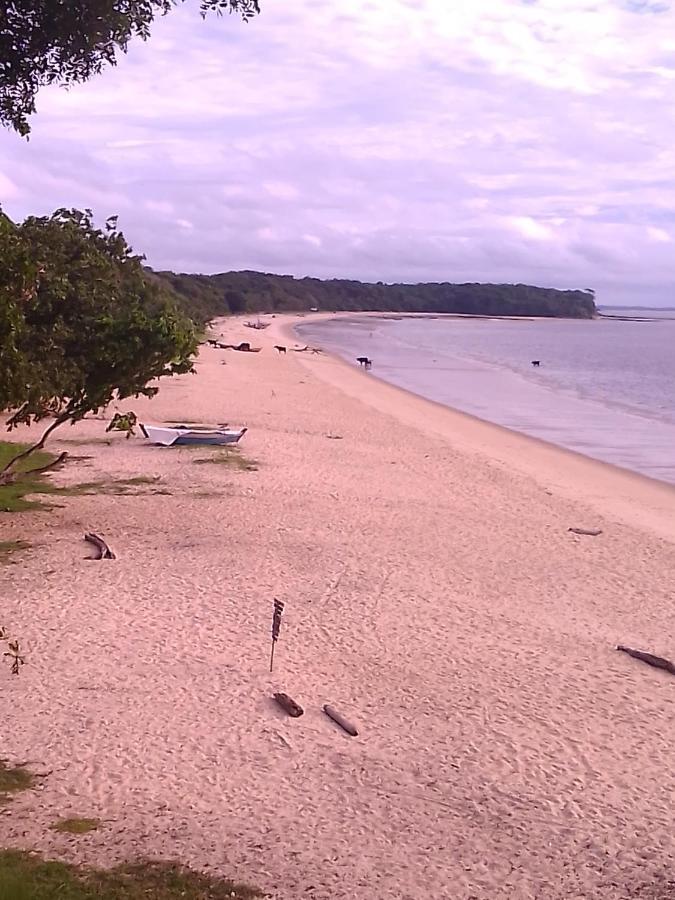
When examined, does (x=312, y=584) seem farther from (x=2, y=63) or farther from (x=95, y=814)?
(x=2, y=63)

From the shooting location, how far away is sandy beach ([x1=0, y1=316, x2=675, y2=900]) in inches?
221

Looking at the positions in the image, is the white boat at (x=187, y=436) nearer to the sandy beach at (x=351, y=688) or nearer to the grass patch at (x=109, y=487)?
the sandy beach at (x=351, y=688)

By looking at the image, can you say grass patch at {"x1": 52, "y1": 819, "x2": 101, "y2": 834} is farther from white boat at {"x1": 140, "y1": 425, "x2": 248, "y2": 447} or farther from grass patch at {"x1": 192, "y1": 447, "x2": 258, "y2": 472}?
white boat at {"x1": 140, "y1": 425, "x2": 248, "y2": 447}

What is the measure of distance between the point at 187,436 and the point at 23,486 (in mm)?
4874

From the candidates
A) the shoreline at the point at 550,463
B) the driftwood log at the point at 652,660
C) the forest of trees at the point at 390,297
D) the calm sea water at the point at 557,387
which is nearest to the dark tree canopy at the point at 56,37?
the driftwood log at the point at 652,660

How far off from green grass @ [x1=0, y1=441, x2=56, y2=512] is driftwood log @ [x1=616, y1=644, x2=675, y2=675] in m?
7.44

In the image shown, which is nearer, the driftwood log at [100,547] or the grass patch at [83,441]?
the driftwood log at [100,547]

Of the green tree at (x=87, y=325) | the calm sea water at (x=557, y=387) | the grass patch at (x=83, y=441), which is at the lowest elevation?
the calm sea water at (x=557, y=387)

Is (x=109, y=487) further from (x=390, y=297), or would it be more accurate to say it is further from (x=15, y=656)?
(x=390, y=297)

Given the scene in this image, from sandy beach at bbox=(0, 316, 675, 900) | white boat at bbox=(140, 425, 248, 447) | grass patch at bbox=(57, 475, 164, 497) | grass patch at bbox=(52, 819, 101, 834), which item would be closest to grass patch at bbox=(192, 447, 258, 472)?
white boat at bbox=(140, 425, 248, 447)

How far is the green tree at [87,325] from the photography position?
10328 millimetres

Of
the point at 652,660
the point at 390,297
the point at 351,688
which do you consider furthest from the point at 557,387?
the point at 390,297

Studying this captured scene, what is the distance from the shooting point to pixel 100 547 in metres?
11.2

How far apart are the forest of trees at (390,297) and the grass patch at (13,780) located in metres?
113
